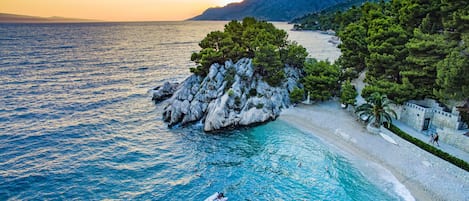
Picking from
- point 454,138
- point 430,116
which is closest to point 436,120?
point 430,116

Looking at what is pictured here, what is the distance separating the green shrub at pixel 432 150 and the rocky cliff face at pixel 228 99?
48.6 ft

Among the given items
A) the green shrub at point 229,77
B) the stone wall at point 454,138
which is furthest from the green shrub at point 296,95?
the stone wall at point 454,138

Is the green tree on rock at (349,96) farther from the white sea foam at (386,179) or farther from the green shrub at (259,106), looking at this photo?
the white sea foam at (386,179)

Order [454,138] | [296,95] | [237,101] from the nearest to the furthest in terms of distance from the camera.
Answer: [454,138] → [237,101] → [296,95]

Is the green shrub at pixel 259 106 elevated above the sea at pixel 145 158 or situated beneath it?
elevated above

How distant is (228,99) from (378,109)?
18.2m

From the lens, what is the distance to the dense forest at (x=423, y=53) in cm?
2608

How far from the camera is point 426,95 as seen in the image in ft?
101

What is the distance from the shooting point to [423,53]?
30453 millimetres

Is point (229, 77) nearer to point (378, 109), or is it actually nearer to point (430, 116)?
point (378, 109)

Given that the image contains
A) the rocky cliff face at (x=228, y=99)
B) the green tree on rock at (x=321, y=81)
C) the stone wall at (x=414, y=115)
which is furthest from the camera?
the green tree on rock at (x=321, y=81)

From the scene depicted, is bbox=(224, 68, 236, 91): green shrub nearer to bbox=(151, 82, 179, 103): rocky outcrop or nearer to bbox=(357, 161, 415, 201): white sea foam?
bbox=(151, 82, 179, 103): rocky outcrop

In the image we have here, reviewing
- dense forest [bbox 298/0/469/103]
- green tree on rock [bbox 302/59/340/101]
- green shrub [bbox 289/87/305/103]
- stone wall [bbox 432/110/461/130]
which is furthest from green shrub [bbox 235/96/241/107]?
stone wall [bbox 432/110/461/130]

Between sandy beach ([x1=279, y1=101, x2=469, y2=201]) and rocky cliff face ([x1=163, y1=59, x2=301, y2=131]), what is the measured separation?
3336 millimetres
